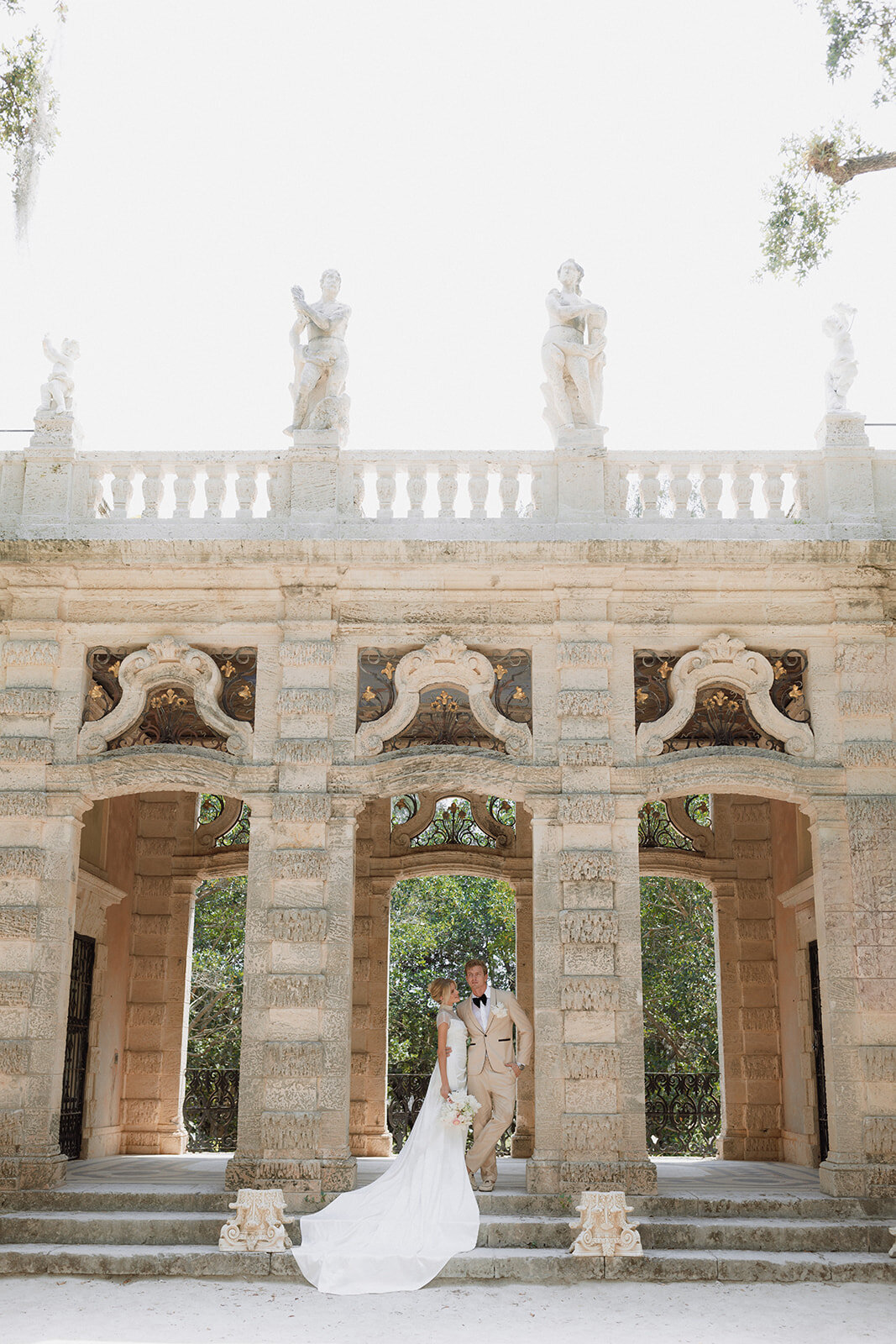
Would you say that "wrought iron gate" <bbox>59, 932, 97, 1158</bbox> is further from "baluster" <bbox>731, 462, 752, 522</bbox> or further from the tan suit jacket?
"baluster" <bbox>731, 462, 752, 522</bbox>

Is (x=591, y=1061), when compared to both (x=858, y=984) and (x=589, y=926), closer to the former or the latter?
(x=589, y=926)

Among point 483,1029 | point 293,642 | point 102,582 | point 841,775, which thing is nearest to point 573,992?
point 483,1029

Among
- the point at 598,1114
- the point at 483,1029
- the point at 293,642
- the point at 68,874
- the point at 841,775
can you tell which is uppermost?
the point at 293,642

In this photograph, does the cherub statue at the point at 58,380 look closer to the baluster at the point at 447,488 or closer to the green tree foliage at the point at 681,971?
the baluster at the point at 447,488

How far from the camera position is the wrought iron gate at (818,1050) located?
11273 mm

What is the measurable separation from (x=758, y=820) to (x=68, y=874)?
6.82 m

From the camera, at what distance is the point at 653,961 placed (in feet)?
71.9

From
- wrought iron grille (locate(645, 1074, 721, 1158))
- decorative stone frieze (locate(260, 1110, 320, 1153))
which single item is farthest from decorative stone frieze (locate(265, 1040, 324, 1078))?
wrought iron grille (locate(645, 1074, 721, 1158))

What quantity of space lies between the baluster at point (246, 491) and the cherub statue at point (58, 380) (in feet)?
5.13

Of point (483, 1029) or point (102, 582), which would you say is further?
point (102, 582)

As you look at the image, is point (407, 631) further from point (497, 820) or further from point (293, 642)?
point (497, 820)

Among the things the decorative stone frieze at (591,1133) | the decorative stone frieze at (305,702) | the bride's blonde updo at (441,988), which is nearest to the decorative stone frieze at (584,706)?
the decorative stone frieze at (305,702)

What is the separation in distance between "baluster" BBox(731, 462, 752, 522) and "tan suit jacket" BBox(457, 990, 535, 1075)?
415 centimetres

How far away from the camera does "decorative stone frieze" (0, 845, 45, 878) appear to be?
31.5 ft
